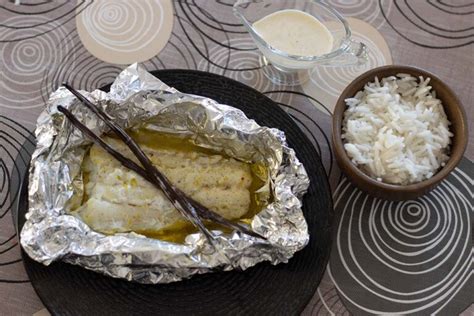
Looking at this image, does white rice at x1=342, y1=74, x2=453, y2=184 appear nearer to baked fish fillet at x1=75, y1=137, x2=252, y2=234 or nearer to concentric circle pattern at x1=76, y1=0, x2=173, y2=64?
baked fish fillet at x1=75, y1=137, x2=252, y2=234

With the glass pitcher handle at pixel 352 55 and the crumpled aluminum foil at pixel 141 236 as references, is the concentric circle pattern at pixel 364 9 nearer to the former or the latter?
the glass pitcher handle at pixel 352 55

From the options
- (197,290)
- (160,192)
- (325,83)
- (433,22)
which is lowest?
(197,290)

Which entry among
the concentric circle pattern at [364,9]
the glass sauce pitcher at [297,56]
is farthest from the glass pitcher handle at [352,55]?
the concentric circle pattern at [364,9]

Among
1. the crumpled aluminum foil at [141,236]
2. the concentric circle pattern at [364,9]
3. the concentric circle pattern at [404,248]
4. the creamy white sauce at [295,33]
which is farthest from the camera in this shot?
the concentric circle pattern at [364,9]

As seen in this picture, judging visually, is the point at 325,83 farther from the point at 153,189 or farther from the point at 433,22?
the point at 153,189

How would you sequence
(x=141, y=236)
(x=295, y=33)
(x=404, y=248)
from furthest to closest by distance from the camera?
(x=295, y=33)
(x=404, y=248)
(x=141, y=236)

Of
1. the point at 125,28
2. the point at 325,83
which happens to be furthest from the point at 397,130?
the point at 125,28

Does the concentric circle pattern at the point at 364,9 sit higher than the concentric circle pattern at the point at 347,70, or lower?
higher
